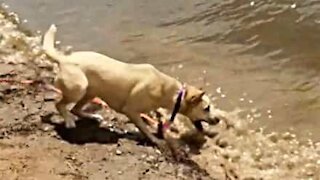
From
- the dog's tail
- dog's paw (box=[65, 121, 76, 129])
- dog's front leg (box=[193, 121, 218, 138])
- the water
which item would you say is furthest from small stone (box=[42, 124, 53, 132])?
the water

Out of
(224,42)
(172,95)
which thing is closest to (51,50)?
(172,95)

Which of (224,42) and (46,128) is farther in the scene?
(224,42)

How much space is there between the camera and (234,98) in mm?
7645

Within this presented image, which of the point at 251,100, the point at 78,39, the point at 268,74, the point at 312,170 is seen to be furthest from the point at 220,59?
the point at 312,170

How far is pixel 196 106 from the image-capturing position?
6312 millimetres

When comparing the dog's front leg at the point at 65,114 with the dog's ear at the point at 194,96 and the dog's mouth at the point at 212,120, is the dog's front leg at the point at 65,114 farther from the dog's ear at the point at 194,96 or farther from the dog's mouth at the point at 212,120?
the dog's mouth at the point at 212,120

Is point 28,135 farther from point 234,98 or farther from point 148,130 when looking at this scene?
point 234,98

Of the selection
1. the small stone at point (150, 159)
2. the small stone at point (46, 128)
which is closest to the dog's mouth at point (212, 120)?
the small stone at point (150, 159)

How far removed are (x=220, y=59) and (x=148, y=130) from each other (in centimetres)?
269

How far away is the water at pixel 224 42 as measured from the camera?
24.7 feet

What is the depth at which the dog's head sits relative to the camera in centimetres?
627

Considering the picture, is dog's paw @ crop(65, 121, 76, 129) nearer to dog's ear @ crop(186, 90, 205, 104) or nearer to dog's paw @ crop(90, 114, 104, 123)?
dog's paw @ crop(90, 114, 104, 123)

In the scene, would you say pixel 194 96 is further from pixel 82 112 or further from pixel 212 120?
pixel 82 112

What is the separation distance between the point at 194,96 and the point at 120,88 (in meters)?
0.63
